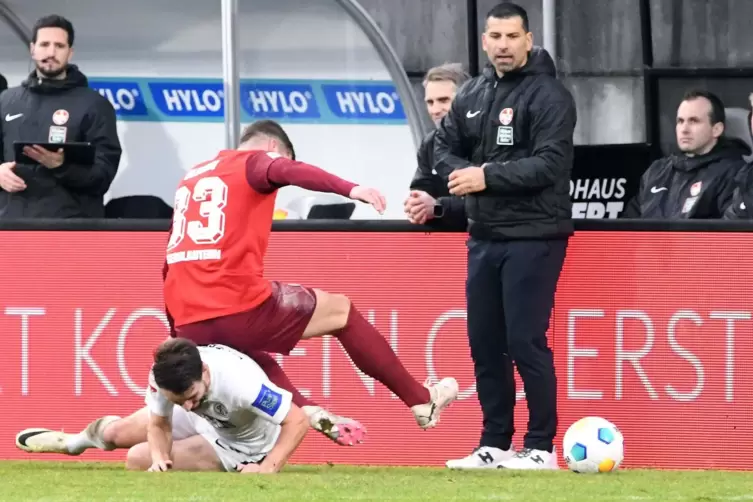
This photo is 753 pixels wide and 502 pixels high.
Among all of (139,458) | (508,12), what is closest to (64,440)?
(139,458)

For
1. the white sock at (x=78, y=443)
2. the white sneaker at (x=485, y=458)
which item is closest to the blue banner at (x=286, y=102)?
the white sock at (x=78, y=443)

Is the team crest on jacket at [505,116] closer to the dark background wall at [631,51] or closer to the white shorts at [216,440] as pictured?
the white shorts at [216,440]

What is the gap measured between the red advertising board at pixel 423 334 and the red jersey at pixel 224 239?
1.25 metres

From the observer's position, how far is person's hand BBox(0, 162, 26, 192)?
31.8 feet

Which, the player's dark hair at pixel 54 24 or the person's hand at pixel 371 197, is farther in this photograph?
the player's dark hair at pixel 54 24

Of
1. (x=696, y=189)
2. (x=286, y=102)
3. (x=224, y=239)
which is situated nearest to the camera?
(x=224, y=239)

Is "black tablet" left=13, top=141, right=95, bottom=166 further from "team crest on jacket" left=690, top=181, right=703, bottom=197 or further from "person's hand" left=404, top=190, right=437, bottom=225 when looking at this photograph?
"team crest on jacket" left=690, top=181, right=703, bottom=197

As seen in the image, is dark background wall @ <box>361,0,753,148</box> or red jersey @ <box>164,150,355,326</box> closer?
red jersey @ <box>164,150,355,326</box>

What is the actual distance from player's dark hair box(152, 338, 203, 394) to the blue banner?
13.1 ft

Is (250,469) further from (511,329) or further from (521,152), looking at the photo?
(521,152)

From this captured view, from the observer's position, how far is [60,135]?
977 cm

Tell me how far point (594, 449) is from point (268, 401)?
1.58 metres

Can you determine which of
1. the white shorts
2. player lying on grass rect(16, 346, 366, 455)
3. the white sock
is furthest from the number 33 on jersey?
the white sock

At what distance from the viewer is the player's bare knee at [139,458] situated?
332 inches
